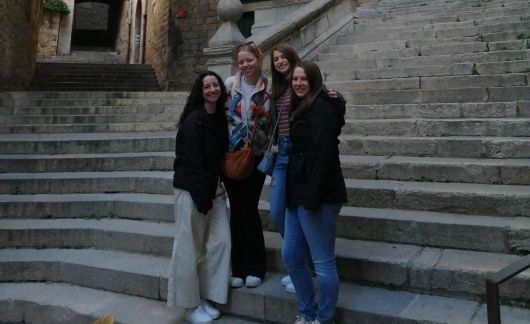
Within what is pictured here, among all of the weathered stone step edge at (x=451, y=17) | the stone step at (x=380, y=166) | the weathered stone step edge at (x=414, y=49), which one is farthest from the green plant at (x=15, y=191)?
the weathered stone step edge at (x=451, y=17)

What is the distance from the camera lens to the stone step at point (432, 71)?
5.09m

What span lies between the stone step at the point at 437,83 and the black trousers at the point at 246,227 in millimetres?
3198

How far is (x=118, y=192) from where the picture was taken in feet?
15.5

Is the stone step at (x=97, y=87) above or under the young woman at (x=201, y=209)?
above

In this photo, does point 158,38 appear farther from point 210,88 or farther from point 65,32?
point 210,88

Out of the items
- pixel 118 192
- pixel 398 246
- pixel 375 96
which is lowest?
pixel 398 246

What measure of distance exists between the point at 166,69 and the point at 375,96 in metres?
10.5

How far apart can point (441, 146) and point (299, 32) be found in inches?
151

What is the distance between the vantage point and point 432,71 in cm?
554

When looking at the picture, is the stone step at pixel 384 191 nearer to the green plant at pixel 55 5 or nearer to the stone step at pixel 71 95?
the stone step at pixel 71 95

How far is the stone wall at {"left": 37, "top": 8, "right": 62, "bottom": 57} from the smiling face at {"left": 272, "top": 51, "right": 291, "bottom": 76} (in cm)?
2292

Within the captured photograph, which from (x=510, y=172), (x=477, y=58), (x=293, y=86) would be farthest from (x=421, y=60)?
(x=293, y=86)

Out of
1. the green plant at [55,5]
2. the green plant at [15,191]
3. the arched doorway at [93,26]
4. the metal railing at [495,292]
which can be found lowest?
the metal railing at [495,292]

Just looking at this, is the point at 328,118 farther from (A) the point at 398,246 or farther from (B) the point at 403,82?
(B) the point at 403,82
